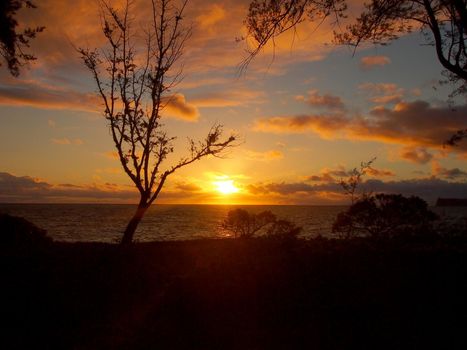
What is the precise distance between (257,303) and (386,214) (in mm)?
14862

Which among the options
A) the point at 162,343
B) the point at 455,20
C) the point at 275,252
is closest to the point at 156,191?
the point at 275,252

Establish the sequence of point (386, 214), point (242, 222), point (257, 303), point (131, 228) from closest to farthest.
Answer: point (257, 303), point (131, 228), point (386, 214), point (242, 222)

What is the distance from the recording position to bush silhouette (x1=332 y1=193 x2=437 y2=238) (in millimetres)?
22000

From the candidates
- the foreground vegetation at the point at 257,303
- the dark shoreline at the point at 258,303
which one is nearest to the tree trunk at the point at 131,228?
the foreground vegetation at the point at 257,303

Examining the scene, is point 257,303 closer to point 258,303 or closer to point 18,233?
point 258,303

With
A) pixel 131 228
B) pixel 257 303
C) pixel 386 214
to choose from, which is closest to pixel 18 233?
pixel 131 228

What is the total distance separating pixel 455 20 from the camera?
11688mm

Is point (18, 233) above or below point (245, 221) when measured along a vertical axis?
below

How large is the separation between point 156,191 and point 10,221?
703 cm

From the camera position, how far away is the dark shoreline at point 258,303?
809cm

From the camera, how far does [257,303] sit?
920 centimetres

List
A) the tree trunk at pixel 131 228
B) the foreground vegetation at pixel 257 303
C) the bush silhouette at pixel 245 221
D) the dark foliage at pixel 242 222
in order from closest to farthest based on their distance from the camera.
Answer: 1. the foreground vegetation at pixel 257 303
2. the tree trunk at pixel 131 228
3. the bush silhouette at pixel 245 221
4. the dark foliage at pixel 242 222

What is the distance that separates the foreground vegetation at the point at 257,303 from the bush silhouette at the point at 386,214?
1097 cm

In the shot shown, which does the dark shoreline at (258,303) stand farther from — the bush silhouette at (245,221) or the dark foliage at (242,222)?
the dark foliage at (242,222)
